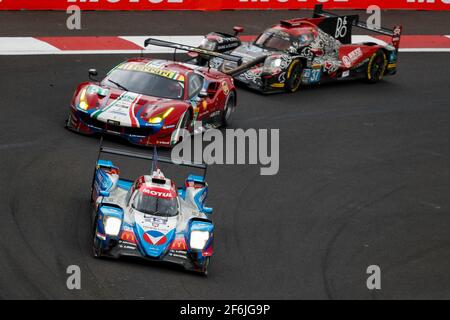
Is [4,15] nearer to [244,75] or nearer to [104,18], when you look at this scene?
[104,18]

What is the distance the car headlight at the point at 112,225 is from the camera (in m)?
13.2

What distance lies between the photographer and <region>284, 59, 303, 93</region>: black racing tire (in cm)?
2258

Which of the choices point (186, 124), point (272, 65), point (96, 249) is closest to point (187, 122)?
point (186, 124)

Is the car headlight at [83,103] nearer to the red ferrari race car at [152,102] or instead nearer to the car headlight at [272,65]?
the red ferrari race car at [152,102]

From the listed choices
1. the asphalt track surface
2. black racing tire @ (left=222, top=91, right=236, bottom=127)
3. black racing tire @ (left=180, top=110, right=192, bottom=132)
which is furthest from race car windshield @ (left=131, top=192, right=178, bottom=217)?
black racing tire @ (left=222, top=91, right=236, bottom=127)

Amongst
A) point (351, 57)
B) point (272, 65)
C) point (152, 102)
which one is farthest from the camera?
point (351, 57)

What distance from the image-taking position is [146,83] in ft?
62.5

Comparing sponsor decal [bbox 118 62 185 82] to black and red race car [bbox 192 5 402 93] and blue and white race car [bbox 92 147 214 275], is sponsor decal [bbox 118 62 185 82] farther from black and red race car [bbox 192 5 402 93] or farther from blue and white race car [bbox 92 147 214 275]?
blue and white race car [bbox 92 147 214 275]

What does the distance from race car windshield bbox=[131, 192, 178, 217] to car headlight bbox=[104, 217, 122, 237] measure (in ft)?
1.76

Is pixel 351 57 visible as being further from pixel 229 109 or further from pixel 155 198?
pixel 155 198

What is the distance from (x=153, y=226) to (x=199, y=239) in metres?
→ 0.61

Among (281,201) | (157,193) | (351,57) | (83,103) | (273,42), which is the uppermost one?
(157,193)

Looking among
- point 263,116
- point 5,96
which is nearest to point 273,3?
point 263,116

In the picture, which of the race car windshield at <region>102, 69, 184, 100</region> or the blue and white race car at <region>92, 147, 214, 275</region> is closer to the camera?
the blue and white race car at <region>92, 147, 214, 275</region>
